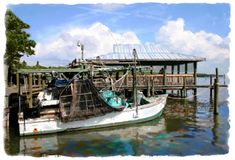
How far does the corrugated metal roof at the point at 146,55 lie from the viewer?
2528 cm

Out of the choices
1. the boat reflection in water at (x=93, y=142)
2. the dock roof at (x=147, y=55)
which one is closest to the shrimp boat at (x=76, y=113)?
the boat reflection in water at (x=93, y=142)

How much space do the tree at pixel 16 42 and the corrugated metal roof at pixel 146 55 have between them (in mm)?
7616

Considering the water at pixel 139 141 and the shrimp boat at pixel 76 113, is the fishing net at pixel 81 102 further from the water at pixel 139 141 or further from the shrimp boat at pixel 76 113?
the water at pixel 139 141

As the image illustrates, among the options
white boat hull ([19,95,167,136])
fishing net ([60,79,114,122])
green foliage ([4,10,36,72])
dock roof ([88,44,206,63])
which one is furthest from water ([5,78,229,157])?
green foliage ([4,10,36,72])

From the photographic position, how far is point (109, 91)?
59.6 ft

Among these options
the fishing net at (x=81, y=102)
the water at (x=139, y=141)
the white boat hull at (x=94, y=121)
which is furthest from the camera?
the fishing net at (x=81, y=102)

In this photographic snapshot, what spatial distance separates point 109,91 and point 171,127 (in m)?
4.27

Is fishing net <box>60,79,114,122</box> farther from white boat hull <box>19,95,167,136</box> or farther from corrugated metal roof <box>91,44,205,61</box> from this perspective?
corrugated metal roof <box>91,44,205,61</box>

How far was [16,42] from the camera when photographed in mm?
26469

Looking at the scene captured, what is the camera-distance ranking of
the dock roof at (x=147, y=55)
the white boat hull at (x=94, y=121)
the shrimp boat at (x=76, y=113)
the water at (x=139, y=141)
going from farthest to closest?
the dock roof at (x=147, y=55)
the shrimp boat at (x=76, y=113)
the white boat hull at (x=94, y=121)
the water at (x=139, y=141)

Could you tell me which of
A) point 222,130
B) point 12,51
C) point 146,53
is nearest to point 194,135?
point 222,130

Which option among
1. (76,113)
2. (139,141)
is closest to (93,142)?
(139,141)

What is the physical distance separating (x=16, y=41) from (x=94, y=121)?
1405cm

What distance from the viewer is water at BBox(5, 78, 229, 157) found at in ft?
40.1
